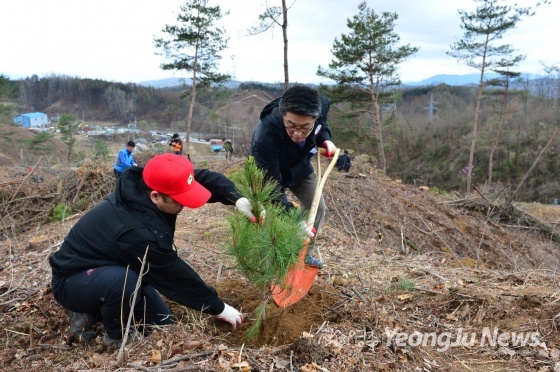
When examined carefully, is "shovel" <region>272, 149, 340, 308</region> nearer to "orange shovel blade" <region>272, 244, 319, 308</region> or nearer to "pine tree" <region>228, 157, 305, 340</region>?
"orange shovel blade" <region>272, 244, 319, 308</region>

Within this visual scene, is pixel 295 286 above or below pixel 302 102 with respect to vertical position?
below

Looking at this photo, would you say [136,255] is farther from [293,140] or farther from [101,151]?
[101,151]

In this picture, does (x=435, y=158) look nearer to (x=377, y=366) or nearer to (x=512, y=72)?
(x=512, y=72)

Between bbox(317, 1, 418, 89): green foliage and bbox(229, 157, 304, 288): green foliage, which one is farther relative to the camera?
bbox(317, 1, 418, 89): green foliage

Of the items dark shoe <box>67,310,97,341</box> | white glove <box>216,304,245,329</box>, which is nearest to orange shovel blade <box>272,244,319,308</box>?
white glove <box>216,304,245,329</box>

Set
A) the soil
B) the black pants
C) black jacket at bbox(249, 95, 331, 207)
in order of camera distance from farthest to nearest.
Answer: black jacket at bbox(249, 95, 331, 207)
the black pants
the soil

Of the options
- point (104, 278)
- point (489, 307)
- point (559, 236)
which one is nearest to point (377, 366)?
point (489, 307)

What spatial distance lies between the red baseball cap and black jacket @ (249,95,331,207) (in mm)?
616

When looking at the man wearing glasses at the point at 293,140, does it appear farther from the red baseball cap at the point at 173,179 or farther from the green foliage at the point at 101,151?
the green foliage at the point at 101,151

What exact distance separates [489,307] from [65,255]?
8.14 ft

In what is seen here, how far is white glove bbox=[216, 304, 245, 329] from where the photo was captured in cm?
209

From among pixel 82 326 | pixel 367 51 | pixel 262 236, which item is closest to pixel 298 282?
pixel 262 236

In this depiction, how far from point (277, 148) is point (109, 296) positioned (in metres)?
1.30

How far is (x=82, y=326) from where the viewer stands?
2.17m
